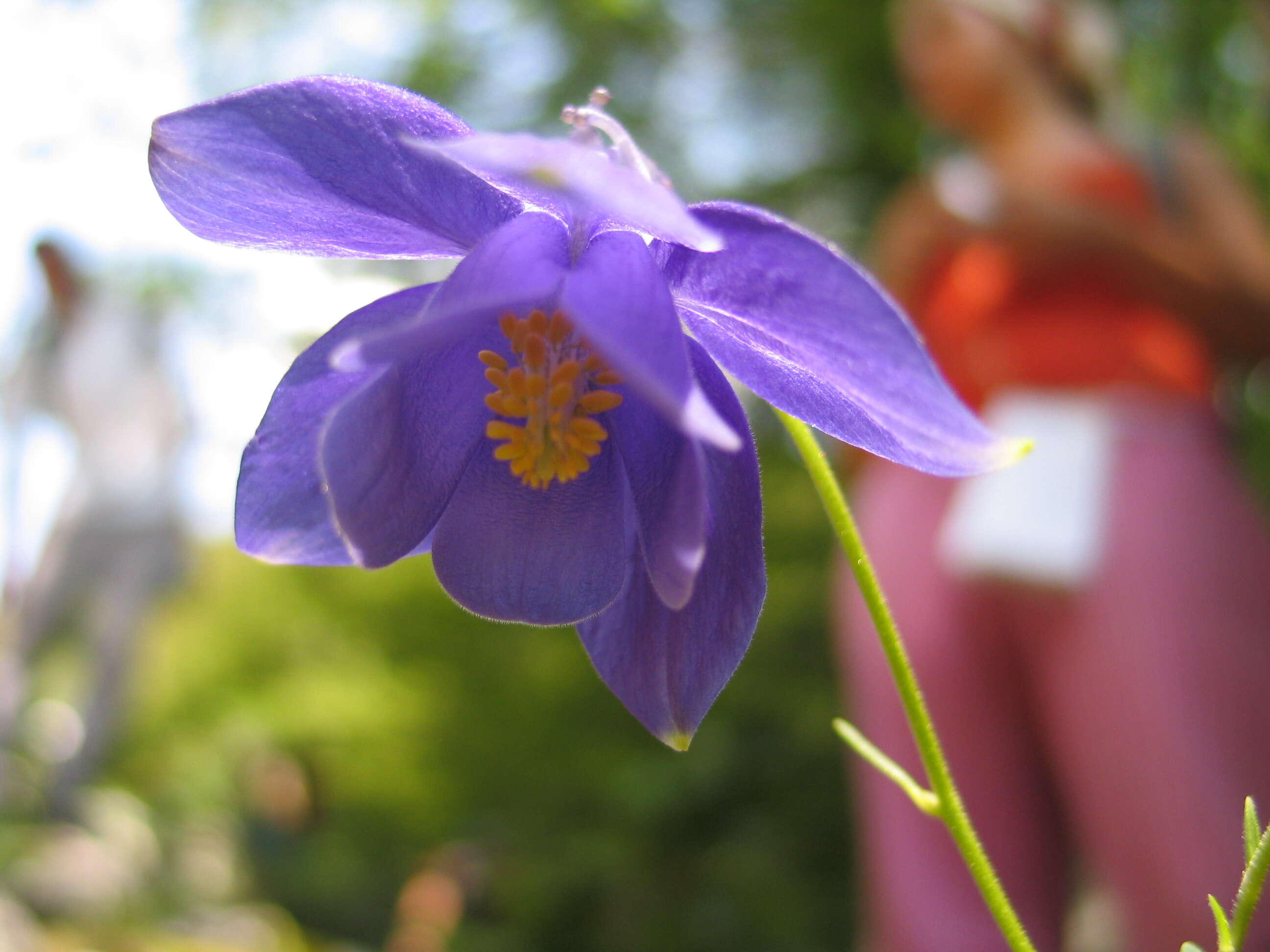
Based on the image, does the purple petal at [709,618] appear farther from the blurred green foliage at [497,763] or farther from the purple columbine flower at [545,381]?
the blurred green foliage at [497,763]

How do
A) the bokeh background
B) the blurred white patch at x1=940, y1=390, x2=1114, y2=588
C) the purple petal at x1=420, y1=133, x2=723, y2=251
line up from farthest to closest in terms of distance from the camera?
the bokeh background → the blurred white patch at x1=940, y1=390, x2=1114, y2=588 → the purple petal at x1=420, y1=133, x2=723, y2=251

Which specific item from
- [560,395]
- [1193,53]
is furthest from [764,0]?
[560,395]

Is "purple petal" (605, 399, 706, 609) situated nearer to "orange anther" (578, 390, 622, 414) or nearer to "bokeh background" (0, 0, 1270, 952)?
"orange anther" (578, 390, 622, 414)

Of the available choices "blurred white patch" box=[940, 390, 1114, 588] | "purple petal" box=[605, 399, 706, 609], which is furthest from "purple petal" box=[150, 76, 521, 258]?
"blurred white patch" box=[940, 390, 1114, 588]

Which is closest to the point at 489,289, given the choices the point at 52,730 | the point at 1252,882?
the point at 1252,882

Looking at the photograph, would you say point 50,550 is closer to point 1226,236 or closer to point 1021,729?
point 1021,729

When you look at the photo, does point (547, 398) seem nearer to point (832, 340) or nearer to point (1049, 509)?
point (832, 340)

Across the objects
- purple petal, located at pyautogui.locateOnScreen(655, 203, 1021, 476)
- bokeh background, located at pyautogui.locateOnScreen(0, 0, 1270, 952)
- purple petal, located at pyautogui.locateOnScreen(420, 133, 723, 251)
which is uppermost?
purple petal, located at pyautogui.locateOnScreen(420, 133, 723, 251)

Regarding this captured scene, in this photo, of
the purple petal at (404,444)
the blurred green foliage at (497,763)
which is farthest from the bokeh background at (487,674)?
the purple petal at (404,444)
